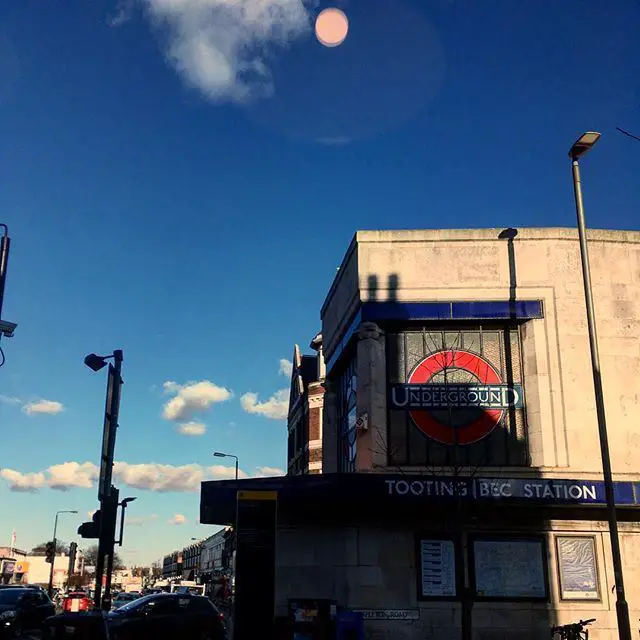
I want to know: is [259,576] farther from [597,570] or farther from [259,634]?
[597,570]

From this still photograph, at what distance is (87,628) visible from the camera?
12320 millimetres

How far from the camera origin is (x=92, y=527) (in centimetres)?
1166

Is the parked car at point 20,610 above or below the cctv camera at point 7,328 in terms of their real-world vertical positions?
below

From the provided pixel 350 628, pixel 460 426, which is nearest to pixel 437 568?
pixel 350 628

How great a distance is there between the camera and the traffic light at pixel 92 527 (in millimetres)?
11594

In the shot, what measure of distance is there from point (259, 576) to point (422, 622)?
5.03 m

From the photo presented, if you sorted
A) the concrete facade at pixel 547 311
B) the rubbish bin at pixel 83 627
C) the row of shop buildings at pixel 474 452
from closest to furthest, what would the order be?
the rubbish bin at pixel 83 627, the row of shop buildings at pixel 474 452, the concrete facade at pixel 547 311

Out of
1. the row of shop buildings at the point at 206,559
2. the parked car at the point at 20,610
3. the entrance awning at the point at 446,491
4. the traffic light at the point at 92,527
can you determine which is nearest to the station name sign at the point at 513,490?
the entrance awning at the point at 446,491

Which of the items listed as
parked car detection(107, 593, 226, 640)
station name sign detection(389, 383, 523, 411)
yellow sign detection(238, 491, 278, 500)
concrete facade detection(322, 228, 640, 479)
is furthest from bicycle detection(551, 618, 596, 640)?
parked car detection(107, 593, 226, 640)

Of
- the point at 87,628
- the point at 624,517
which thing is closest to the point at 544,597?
the point at 624,517

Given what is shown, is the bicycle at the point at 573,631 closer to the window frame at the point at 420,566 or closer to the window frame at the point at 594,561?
the window frame at the point at 594,561

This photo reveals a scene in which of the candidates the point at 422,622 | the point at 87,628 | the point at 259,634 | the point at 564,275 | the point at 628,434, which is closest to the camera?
the point at 87,628

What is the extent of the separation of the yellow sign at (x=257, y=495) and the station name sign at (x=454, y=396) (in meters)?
5.79

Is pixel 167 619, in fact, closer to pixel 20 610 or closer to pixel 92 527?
pixel 20 610
